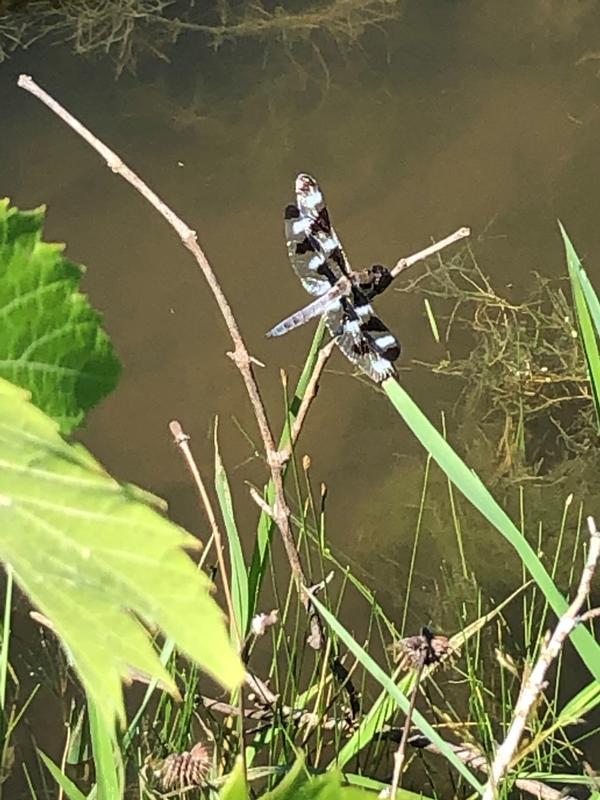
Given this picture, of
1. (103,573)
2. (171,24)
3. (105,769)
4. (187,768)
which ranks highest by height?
(171,24)

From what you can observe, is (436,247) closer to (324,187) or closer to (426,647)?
(426,647)

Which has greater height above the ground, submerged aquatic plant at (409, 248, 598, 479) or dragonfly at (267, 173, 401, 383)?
dragonfly at (267, 173, 401, 383)

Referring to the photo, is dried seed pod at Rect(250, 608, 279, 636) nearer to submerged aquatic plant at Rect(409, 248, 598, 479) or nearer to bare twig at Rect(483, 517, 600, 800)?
bare twig at Rect(483, 517, 600, 800)

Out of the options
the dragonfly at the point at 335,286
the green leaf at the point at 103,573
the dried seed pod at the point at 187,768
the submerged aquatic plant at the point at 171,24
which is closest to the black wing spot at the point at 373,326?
the dragonfly at the point at 335,286

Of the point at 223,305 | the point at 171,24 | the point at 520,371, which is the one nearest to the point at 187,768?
the point at 223,305

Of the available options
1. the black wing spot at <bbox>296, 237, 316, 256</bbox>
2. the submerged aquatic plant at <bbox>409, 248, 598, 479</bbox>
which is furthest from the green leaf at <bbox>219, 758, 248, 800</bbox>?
the submerged aquatic plant at <bbox>409, 248, 598, 479</bbox>
